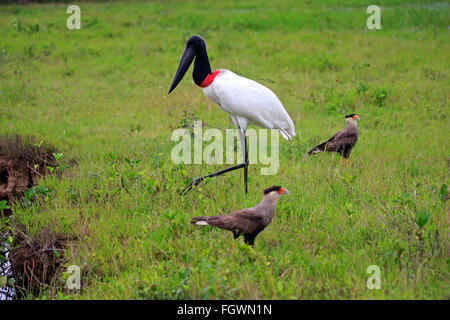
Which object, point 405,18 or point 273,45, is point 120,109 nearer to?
point 273,45

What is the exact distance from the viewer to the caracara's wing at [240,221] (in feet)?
11.2

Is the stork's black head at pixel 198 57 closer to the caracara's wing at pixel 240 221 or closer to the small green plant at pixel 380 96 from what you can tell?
the caracara's wing at pixel 240 221

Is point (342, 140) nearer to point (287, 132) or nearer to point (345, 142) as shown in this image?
point (345, 142)

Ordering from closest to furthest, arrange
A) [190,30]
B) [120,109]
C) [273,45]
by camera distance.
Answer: [120,109] < [273,45] < [190,30]

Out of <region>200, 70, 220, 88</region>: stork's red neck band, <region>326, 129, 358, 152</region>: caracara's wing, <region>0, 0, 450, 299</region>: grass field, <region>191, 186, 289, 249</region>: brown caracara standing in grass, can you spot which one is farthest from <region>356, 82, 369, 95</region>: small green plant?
<region>191, 186, 289, 249</region>: brown caracara standing in grass

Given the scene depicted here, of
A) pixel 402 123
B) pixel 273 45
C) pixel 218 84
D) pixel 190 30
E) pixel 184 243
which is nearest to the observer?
pixel 184 243

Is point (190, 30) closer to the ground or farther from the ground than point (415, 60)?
farther from the ground

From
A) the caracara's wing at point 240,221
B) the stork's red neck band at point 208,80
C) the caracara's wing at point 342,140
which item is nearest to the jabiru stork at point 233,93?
the stork's red neck band at point 208,80

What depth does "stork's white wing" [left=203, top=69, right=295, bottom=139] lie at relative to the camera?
455 cm

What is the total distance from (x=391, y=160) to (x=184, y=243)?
2.94 m

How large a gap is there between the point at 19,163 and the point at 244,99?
11.4ft

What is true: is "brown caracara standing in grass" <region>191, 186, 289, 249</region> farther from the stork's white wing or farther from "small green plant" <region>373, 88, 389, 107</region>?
"small green plant" <region>373, 88, 389, 107</region>

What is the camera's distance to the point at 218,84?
4.57 meters
